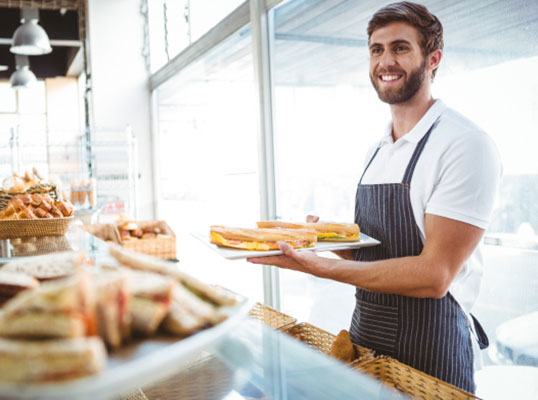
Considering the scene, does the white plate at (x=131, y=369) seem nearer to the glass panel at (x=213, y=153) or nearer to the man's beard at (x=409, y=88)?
the man's beard at (x=409, y=88)

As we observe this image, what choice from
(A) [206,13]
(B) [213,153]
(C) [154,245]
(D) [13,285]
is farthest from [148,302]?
(A) [206,13]

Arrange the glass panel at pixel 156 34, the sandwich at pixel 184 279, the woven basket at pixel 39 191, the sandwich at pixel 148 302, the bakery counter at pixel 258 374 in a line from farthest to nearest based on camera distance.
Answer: the glass panel at pixel 156 34 → the woven basket at pixel 39 191 → the bakery counter at pixel 258 374 → the sandwich at pixel 184 279 → the sandwich at pixel 148 302

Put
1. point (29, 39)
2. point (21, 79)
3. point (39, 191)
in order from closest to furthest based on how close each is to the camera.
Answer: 1. point (39, 191)
2. point (29, 39)
3. point (21, 79)

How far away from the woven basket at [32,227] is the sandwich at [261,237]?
21.4 inches

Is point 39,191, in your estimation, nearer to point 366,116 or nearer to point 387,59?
point 387,59

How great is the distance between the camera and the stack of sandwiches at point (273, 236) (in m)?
1.64

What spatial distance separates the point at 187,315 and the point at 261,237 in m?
1.12

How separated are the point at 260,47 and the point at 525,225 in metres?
2.22

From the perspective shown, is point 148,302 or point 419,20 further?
point 419,20

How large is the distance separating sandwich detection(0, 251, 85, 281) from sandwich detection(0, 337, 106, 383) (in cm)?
27

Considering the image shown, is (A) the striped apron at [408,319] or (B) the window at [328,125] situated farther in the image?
(B) the window at [328,125]

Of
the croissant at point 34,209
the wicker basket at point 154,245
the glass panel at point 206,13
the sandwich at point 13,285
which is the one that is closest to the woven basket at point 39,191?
the croissant at point 34,209

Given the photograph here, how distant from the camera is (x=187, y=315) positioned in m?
0.54

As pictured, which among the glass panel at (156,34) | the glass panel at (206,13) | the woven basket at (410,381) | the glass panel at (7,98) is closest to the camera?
the woven basket at (410,381)
